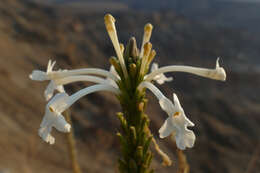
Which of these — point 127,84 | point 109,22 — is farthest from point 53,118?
point 109,22

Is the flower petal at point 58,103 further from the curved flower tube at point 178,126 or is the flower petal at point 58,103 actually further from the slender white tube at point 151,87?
the curved flower tube at point 178,126

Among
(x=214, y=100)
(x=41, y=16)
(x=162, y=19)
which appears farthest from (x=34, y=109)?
(x=162, y=19)

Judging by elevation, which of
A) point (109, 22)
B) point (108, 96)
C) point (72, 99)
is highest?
point (109, 22)

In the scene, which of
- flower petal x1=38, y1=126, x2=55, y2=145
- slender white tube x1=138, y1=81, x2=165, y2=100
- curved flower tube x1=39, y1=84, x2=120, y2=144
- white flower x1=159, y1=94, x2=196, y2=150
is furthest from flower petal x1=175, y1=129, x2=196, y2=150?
flower petal x1=38, y1=126, x2=55, y2=145

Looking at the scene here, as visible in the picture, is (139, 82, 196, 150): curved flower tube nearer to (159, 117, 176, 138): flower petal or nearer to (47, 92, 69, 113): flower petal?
(159, 117, 176, 138): flower petal

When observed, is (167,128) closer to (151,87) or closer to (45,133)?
(151,87)
